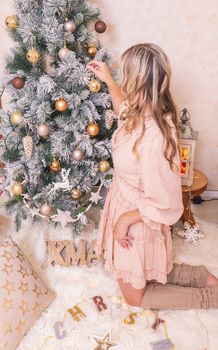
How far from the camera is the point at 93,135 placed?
1.87 metres

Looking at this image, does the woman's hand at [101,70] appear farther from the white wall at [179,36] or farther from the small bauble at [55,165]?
the white wall at [179,36]

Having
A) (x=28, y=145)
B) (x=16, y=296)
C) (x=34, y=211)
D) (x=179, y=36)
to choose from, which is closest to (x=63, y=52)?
(x=28, y=145)

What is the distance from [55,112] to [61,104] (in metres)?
0.18

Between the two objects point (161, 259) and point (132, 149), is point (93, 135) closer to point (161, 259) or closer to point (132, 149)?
point (132, 149)

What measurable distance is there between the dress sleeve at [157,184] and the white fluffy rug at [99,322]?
0.55 m

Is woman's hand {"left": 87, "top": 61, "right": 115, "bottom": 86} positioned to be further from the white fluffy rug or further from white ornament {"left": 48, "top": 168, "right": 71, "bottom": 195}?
the white fluffy rug

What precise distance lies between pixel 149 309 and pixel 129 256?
0.35m

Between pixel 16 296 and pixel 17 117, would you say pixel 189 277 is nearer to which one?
pixel 16 296

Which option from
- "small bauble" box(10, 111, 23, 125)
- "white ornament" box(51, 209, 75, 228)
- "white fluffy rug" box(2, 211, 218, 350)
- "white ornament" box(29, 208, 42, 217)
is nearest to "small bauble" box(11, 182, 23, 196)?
"white ornament" box(29, 208, 42, 217)

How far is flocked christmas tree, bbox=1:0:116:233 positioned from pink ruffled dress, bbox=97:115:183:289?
0.30m

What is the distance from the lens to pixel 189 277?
1.85m

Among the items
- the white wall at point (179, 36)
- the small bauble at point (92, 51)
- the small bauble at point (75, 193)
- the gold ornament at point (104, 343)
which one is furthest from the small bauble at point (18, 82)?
the gold ornament at point (104, 343)

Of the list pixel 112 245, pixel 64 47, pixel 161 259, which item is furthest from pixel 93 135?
pixel 161 259

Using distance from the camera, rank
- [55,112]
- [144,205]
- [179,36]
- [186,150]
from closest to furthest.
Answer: [144,205] → [55,112] → [186,150] → [179,36]
